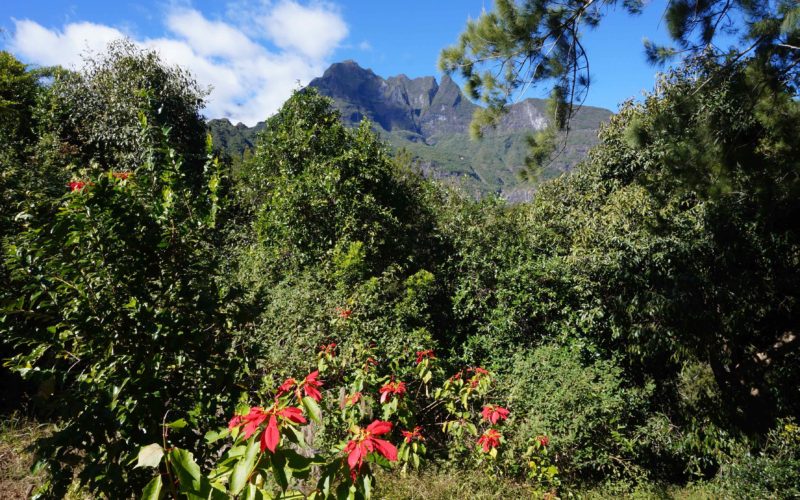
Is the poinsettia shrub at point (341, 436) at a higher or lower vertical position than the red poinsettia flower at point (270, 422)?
lower

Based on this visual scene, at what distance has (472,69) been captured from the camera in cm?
448

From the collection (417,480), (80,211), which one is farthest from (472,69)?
(417,480)

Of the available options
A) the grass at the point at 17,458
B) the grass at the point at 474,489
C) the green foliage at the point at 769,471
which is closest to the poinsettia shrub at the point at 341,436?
the grass at the point at 474,489

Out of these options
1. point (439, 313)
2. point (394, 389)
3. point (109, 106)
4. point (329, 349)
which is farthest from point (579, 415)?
point (109, 106)

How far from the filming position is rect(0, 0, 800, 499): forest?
2.18m

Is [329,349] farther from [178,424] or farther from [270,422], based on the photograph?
[270,422]

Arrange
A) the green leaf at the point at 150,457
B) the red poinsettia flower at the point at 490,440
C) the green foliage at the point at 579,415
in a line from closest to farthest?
the green leaf at the point at 150,457, the red poinsettia flower at the point at 490,440, the green foliage at the point at 579,415

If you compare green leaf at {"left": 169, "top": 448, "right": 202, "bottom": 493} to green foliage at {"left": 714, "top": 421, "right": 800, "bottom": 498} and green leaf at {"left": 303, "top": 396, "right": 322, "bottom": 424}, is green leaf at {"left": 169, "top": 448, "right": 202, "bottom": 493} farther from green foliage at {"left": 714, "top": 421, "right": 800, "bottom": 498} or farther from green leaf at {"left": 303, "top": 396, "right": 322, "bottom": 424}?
green foliage at {"left": 714, "top": 421, "right": 800, "bottom": 498}

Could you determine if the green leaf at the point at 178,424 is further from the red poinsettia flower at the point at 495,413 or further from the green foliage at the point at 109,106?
the green foliage at the point at 109,106

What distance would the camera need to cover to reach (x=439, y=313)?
24.8 ft

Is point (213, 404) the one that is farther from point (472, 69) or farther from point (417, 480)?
point (472, 69)

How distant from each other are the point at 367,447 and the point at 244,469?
15.9 inches

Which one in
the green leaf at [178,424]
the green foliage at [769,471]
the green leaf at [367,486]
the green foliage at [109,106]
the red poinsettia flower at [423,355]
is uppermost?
the green foliage at [109,106]

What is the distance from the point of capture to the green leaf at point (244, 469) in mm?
1307
